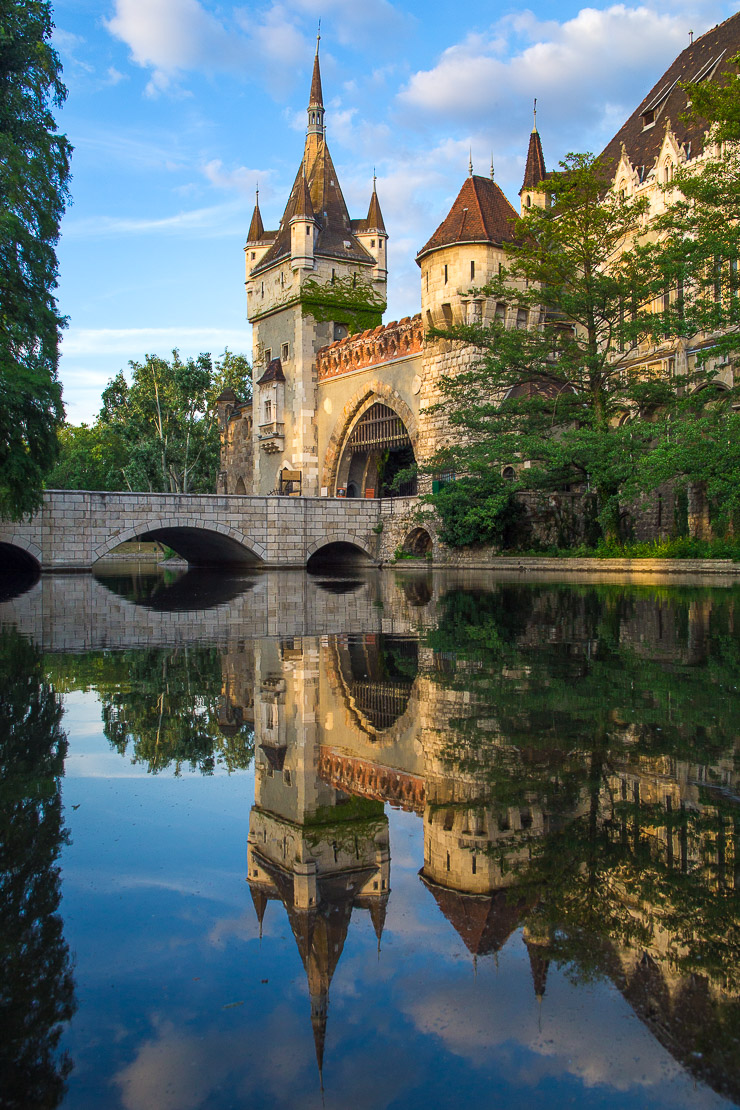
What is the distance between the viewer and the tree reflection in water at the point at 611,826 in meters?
1.81

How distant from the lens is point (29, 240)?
1806 cm

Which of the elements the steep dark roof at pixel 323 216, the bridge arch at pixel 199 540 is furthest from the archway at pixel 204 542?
the steep dark roof at pixel 323 216

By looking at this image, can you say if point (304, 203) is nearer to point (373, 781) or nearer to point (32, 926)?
point (373, 781)

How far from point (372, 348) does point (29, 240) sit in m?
20.7

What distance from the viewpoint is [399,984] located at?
1816mm

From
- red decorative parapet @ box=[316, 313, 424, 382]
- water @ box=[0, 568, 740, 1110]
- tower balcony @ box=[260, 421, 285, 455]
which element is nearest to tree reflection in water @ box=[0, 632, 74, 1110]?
water @ box=[0, 568, 740, 1110]

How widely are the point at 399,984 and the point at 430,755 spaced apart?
188cm

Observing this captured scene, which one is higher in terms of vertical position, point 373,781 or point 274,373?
point 274,373

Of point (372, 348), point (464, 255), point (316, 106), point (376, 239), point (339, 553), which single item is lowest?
point (339, 553)

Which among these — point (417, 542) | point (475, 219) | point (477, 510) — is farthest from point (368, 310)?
point (477, 510)

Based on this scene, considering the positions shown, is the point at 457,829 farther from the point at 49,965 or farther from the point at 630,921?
the point at 49,965

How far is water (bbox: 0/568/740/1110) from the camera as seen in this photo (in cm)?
156

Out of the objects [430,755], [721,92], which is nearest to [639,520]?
[721,92]

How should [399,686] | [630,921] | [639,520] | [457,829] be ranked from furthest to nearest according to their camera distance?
[639,520] → [399,686] → [457,829] → [630,921]
